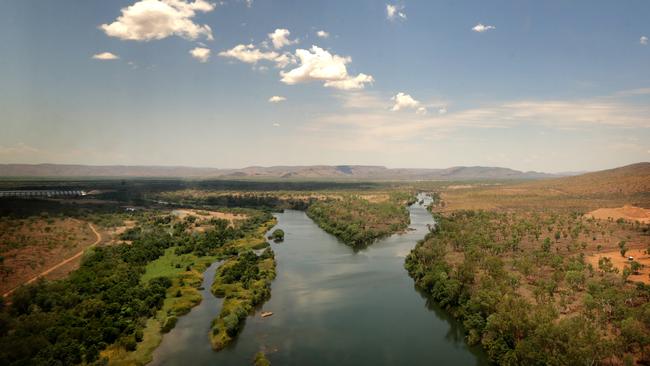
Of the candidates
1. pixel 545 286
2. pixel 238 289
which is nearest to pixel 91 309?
pixel 238 289

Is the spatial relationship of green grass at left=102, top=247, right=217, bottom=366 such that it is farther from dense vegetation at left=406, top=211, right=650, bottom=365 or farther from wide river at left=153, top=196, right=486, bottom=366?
dense vegetation at left=406, top=211, right=650, bottom=365

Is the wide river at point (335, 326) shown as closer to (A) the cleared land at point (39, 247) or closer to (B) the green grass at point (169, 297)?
(B) the green grass at point (169, 297)

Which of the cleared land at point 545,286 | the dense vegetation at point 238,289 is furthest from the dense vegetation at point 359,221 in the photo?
the dense vegetation at point 238,289

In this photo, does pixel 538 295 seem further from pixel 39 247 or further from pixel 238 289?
pixel 39 247

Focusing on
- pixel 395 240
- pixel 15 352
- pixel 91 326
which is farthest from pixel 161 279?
pixel 395 240

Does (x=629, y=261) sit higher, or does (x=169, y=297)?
(x=629, y=261)

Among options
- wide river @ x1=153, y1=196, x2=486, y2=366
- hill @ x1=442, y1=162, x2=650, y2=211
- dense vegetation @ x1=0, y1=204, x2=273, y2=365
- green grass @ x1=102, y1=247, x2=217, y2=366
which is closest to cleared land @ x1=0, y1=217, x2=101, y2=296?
dense vegetation @ x1=0, y1=204, x2=273, y2=365
